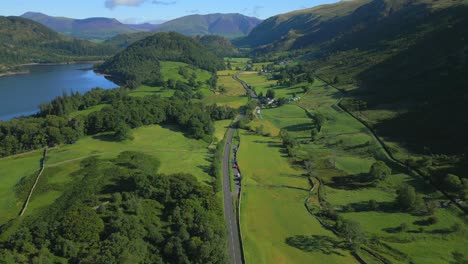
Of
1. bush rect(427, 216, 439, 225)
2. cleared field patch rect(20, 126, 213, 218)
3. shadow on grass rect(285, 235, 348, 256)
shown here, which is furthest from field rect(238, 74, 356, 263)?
bush rect(427, 216, 439, 225)

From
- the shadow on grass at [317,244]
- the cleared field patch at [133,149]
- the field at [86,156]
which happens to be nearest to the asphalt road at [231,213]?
the cleared field patch at [133,149]

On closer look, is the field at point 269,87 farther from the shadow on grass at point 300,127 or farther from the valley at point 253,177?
the shadow on grass at point 300,127

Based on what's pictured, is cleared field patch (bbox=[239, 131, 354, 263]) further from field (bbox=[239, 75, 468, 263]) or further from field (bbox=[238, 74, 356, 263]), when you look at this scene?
field (bbox=[239, 75, 468, 263])

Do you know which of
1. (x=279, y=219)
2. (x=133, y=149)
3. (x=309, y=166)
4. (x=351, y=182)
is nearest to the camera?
(x=279, y=219)

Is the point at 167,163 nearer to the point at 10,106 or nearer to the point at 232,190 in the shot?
the point at 232,190

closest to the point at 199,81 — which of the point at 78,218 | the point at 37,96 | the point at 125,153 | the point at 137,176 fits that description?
the point at 37,96

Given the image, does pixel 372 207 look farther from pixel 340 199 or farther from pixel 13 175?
pixel 13 175


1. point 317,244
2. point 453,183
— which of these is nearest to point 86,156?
point 317,244
